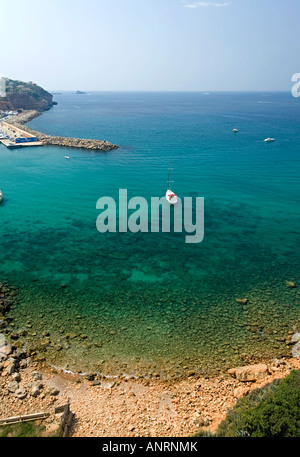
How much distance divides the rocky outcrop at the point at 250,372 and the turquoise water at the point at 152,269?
1019 millimetres

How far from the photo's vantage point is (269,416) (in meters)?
14.7

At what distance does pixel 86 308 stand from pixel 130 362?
7244 mm

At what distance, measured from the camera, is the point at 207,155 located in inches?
3105

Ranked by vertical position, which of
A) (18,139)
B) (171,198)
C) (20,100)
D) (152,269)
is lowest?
(152,269)

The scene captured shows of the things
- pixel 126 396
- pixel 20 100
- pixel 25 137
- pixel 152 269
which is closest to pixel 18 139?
pixel 25 137

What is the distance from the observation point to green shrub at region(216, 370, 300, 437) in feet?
46.7

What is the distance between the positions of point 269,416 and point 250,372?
21.2 ft

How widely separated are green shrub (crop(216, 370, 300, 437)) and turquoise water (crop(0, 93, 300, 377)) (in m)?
5.03

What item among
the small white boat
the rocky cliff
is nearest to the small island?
the rocky cliff

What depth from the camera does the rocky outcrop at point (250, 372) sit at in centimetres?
2084

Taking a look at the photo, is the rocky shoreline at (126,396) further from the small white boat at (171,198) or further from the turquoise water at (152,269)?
the small white boat at (171,198)

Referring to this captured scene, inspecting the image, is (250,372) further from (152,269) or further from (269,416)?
(152,269)

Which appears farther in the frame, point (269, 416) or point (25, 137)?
point (25, 137)

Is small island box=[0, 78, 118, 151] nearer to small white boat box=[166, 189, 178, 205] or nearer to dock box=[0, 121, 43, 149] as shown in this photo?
dock box=[0, 121, 43, 149]
